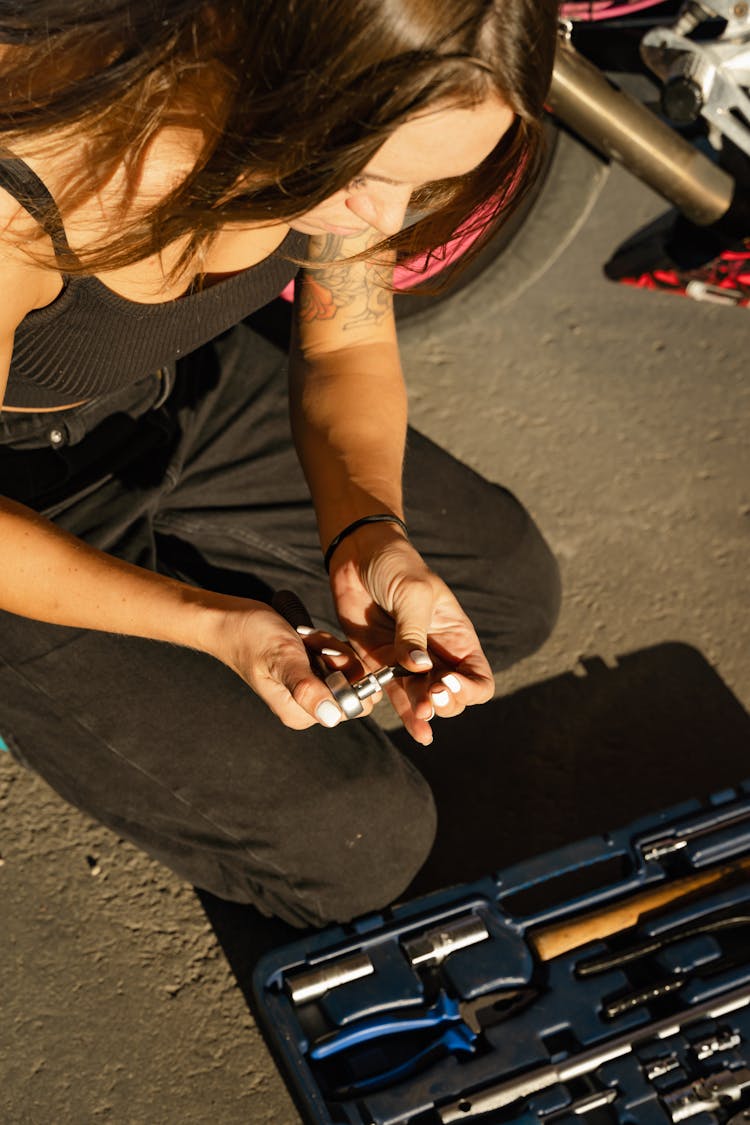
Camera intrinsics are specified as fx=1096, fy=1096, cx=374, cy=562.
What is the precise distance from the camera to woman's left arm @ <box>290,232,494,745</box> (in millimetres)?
972

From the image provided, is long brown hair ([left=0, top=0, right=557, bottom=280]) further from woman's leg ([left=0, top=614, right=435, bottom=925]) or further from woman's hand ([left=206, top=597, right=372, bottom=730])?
woman's leg ([left=0, top=614, right=435, bottom=925])

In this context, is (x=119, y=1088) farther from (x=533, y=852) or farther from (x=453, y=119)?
(x=453, y=119)

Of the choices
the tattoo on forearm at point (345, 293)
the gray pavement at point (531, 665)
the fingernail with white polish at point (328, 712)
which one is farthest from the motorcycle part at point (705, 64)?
the fingernail with white polish at point (328, 712)

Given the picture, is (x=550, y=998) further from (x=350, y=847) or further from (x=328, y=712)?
(x=328, y=712)

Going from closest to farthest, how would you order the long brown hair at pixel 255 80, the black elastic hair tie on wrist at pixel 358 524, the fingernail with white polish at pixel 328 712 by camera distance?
the long brown hair at pixel 255 80 → the fingernail with white polish at pixel 328 712 → the black elastic hair tie on wrist at pixel 358 524

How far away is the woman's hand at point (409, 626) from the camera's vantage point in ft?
3.05

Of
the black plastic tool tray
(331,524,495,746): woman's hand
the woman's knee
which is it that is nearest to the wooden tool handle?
the black plastic tool tray

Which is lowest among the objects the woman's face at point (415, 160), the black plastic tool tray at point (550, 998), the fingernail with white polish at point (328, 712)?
the black plastic tool tray at point (550, 998)

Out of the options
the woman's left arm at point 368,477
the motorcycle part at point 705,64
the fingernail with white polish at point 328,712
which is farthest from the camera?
the motorcycle part at point 705,64

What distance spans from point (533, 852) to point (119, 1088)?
0.53 metres

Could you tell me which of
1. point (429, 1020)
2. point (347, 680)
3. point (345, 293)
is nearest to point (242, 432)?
point (345, 293)

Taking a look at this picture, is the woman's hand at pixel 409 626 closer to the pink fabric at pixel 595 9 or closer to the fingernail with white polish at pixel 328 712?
the fingernail with white polish at pixel 328 712

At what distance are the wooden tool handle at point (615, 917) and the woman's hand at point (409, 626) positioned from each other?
0.91 feet

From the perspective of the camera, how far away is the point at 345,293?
1176 millimetres
